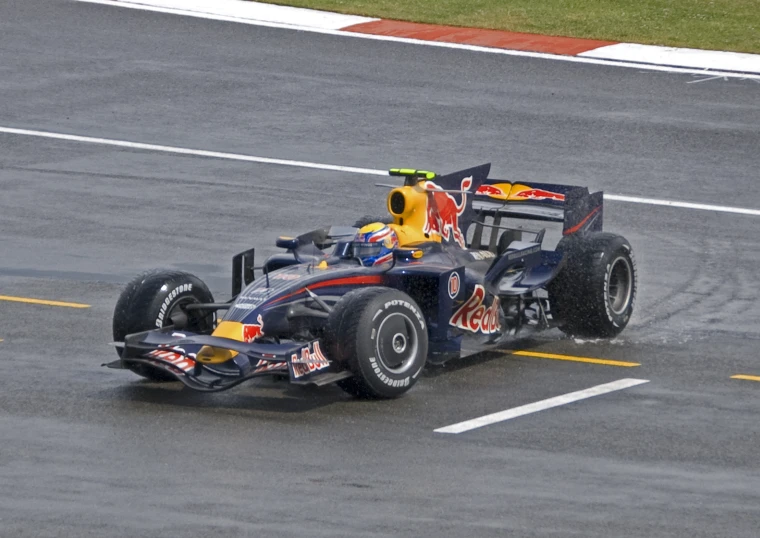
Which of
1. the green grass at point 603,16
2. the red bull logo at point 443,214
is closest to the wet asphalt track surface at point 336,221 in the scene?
the red bull logo at point 443,214

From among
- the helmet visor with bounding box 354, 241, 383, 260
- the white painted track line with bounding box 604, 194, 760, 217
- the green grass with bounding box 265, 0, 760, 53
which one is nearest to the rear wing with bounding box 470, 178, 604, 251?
the helmet visor with bounding box 354, 241, 383, 260

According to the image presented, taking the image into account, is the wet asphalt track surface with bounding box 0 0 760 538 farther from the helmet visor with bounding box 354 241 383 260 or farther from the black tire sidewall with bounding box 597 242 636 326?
the helmet visor with bounding box 354 241 383 260

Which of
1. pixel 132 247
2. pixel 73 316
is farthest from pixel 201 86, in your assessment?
pixel 73 316

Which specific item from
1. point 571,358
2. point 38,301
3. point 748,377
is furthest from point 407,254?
point 38,301

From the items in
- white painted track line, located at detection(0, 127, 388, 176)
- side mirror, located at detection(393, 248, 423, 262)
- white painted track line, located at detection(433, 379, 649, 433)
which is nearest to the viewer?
white painted track line, located at detection(433, 379, 649, 433)

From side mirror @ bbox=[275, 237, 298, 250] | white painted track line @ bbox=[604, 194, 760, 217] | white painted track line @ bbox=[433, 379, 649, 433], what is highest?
white painted track line @ bbox=[604, 194, 760, 217]

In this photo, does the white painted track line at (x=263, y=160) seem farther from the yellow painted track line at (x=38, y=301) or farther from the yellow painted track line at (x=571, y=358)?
the yellow painted track line at (x=38, y=301)

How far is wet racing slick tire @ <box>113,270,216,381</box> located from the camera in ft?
43.1

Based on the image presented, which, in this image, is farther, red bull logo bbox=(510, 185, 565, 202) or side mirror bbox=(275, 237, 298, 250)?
red bull logo bbox=(510, 185, 565, 202)

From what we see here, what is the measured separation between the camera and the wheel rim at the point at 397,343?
12484 millimetres

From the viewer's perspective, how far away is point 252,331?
1264cm

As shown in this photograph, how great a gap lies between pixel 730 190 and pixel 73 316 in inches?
353

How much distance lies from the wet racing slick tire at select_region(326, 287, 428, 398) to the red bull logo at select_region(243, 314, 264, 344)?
1.89 ft

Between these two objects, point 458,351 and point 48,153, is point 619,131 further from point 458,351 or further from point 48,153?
point 458,351
